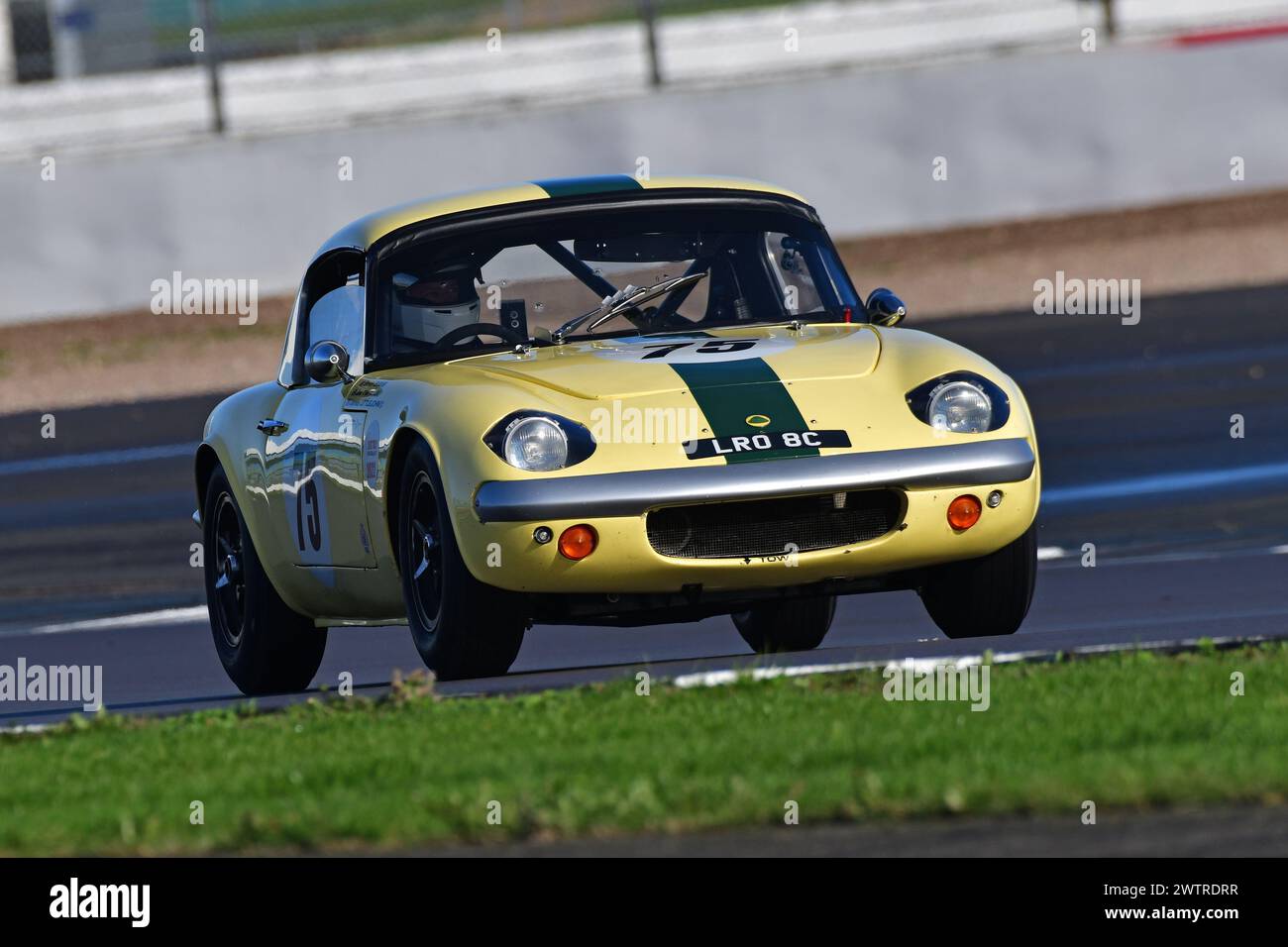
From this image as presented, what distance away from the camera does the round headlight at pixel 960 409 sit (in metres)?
7.79

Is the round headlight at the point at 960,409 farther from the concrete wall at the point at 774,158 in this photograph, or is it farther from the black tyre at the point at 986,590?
the concrete wall at the point at 774,158

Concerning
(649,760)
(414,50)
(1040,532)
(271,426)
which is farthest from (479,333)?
(414,50)

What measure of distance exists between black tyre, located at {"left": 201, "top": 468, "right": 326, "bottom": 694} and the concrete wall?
11558 mm

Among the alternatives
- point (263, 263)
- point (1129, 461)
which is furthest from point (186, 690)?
point (263, 263)

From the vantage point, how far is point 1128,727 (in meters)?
6.20

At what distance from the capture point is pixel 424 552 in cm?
795

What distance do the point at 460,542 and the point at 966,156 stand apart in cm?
1480

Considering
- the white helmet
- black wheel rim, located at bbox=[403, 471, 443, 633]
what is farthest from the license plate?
the white helmet

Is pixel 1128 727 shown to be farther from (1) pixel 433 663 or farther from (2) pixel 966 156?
(2) pixel 966 156

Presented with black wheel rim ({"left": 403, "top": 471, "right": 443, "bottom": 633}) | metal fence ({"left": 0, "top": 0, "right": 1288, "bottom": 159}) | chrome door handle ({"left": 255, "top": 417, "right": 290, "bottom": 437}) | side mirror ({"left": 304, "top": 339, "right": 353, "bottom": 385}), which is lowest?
black wheel rim ({"left": 403, "top": 471, "right": 443, "bottom": 633})

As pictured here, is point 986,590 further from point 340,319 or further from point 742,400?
point 340,319

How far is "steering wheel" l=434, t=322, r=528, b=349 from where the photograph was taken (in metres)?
8.63

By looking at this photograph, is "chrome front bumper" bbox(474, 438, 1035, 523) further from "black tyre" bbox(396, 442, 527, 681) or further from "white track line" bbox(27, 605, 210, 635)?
"white track line" bbox(27, 605, 210, 635)

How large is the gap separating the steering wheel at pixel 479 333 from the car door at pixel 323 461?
1.04ft
